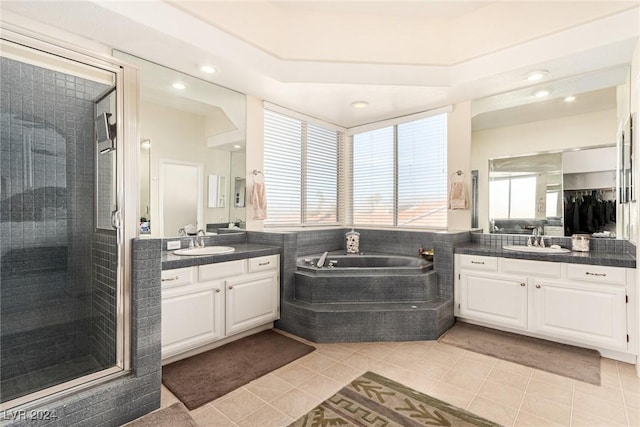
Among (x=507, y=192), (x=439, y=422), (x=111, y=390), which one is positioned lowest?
(x=439, y=422)

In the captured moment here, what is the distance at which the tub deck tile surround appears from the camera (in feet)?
5.93

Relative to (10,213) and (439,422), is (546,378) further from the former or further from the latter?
(10,213)

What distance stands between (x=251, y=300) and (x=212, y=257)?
0.61 meters

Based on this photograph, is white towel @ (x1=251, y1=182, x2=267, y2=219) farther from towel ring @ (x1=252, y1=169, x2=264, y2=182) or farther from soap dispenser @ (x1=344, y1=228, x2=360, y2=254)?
soap dispenser @ (x1=344, y1=228, x2=360, y2=254)

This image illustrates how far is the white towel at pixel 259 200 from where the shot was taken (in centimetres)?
364

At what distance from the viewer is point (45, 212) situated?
245 centimetres

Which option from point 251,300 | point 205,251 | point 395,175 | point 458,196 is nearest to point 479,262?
point 458,196

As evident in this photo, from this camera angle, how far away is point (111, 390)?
1.84m

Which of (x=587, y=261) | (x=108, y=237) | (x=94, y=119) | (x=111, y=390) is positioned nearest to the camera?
(x=111, y=390)

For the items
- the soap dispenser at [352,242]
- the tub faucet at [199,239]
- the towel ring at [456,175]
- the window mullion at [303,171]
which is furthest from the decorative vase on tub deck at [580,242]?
the tub faucet at [199,239]

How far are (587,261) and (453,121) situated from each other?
2.01 meters

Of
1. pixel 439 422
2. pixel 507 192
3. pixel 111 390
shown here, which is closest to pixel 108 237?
pixel 111 390

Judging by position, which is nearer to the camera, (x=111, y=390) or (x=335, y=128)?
(x=111, y=390)

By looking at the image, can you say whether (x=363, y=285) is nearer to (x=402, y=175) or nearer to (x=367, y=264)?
(x=367, y=264)
